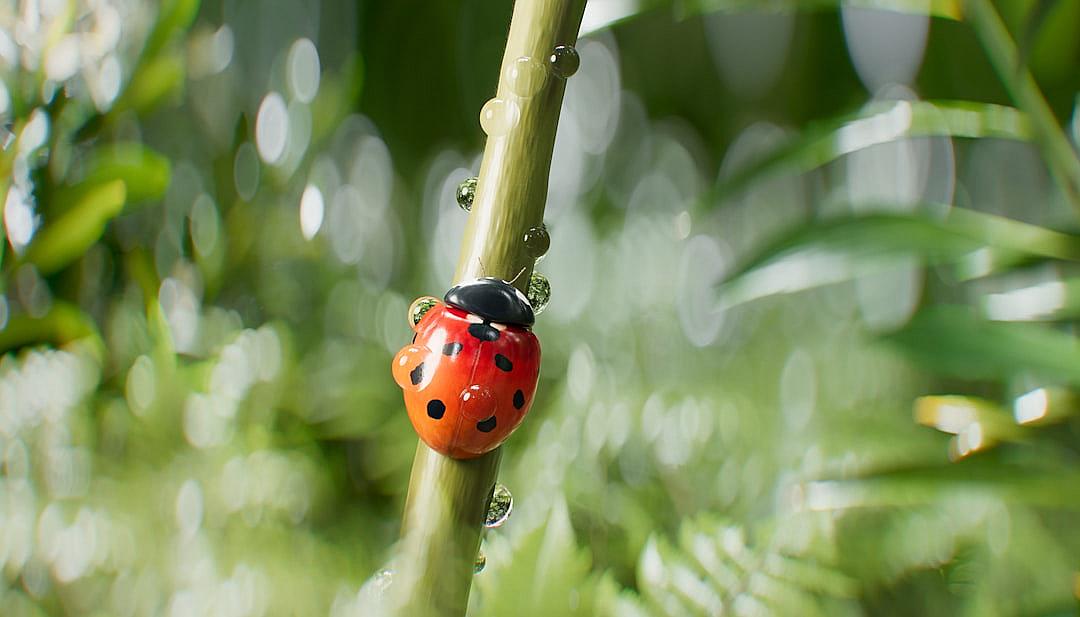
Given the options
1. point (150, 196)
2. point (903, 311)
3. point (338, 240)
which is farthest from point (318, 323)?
point (903, 311)

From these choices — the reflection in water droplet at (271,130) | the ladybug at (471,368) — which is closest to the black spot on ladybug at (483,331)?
the ladybug at (471,368)

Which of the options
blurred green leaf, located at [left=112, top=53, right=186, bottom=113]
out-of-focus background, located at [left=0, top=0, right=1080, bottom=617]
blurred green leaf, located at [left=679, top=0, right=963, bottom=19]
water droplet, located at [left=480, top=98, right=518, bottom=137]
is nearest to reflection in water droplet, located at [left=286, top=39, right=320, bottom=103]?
out-of-focus background, located at [left=0, top=0, right=1080, bottom=617]

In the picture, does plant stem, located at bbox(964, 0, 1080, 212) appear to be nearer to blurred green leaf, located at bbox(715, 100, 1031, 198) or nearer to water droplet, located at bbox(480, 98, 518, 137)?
blurred green leaf, located at bbox(715, 100, 1031, 198)

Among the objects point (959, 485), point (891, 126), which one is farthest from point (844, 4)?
point (959, 485)

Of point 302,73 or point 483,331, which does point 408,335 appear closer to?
point 302,73

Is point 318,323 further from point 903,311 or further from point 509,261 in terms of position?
point 903,311

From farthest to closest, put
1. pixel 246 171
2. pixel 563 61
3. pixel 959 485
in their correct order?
pixel 246 171 < pixel 959 485 < pixel 563 61
